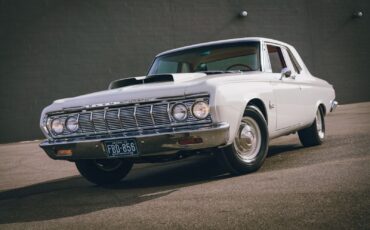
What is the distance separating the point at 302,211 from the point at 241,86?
1841 mm

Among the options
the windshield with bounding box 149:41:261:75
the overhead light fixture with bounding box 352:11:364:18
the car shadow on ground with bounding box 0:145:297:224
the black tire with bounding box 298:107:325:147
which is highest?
the overhead light fixture with bounding box 352:11:364:18

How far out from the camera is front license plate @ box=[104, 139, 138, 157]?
4.37 metres

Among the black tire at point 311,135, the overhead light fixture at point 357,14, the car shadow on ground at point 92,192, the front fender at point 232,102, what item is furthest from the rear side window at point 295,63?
the overhead light fixture at point 357,14

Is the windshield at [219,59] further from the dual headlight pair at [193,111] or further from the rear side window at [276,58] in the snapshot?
the dual headlight pair at [193,111]

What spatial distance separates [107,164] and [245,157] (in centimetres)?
167

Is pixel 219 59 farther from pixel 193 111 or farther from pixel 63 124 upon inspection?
pixel 63 124

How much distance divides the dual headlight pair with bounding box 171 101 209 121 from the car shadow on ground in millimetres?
684

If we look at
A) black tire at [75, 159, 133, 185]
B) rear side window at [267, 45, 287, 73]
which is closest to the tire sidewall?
rear side window at [267, 45, 287, 73]

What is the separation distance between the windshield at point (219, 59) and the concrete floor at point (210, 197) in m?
1.21

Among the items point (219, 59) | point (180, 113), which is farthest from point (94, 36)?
point (180, 113)

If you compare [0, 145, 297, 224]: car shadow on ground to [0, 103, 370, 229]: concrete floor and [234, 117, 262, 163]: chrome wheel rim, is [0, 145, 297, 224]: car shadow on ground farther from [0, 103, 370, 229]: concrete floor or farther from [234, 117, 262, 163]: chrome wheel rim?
[234, 117, 262, 163]: chrome wheel rim

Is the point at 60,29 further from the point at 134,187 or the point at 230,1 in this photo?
the point at 134,187

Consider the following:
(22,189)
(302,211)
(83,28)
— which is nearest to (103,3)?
(83,28)

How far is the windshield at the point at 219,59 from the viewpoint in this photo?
562 centimetres
